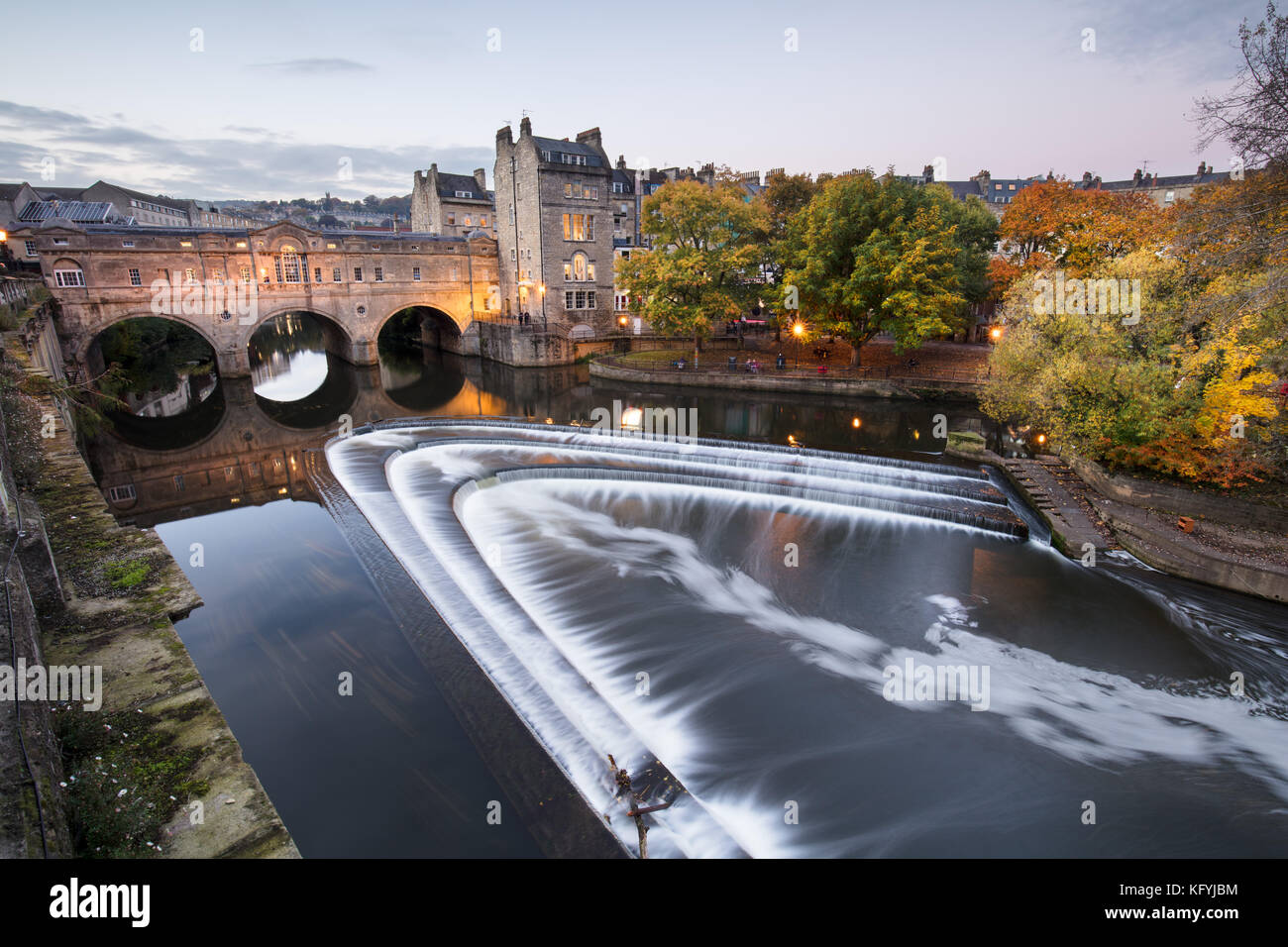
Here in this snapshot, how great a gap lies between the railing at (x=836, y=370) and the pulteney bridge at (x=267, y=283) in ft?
25.8

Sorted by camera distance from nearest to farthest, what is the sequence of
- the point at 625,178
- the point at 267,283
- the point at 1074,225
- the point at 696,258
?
1. the point at 1074,225
2. the point at 696,258
3. the point at 267,283
4. the point at 625,178

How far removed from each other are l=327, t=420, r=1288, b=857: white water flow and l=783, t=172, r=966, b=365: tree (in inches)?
516

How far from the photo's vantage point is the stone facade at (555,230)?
3772cm

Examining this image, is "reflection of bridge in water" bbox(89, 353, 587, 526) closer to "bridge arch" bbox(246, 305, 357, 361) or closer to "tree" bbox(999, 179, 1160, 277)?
"bridge arch" bbox(246, 305, 357, 361)

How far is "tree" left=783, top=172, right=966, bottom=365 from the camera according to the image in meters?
26.5

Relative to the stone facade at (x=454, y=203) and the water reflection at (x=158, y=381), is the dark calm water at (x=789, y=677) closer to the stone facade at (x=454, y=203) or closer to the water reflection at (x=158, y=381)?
the water reflection at (x=158, y=381)

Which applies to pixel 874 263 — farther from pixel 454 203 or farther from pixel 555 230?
pixel 454 203

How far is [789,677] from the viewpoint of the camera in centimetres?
951

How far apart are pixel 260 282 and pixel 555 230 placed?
15.8 m

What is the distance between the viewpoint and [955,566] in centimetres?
1274

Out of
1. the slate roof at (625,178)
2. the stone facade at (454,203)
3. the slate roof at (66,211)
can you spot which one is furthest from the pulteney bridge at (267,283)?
the slate roof at (625,178)

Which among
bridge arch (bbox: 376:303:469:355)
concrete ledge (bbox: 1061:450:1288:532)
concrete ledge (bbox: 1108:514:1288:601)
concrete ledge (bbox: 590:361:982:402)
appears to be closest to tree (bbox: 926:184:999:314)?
concrete ledge (bbox: 590:361:982:402)

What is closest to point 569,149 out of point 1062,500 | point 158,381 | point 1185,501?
point 158,381
